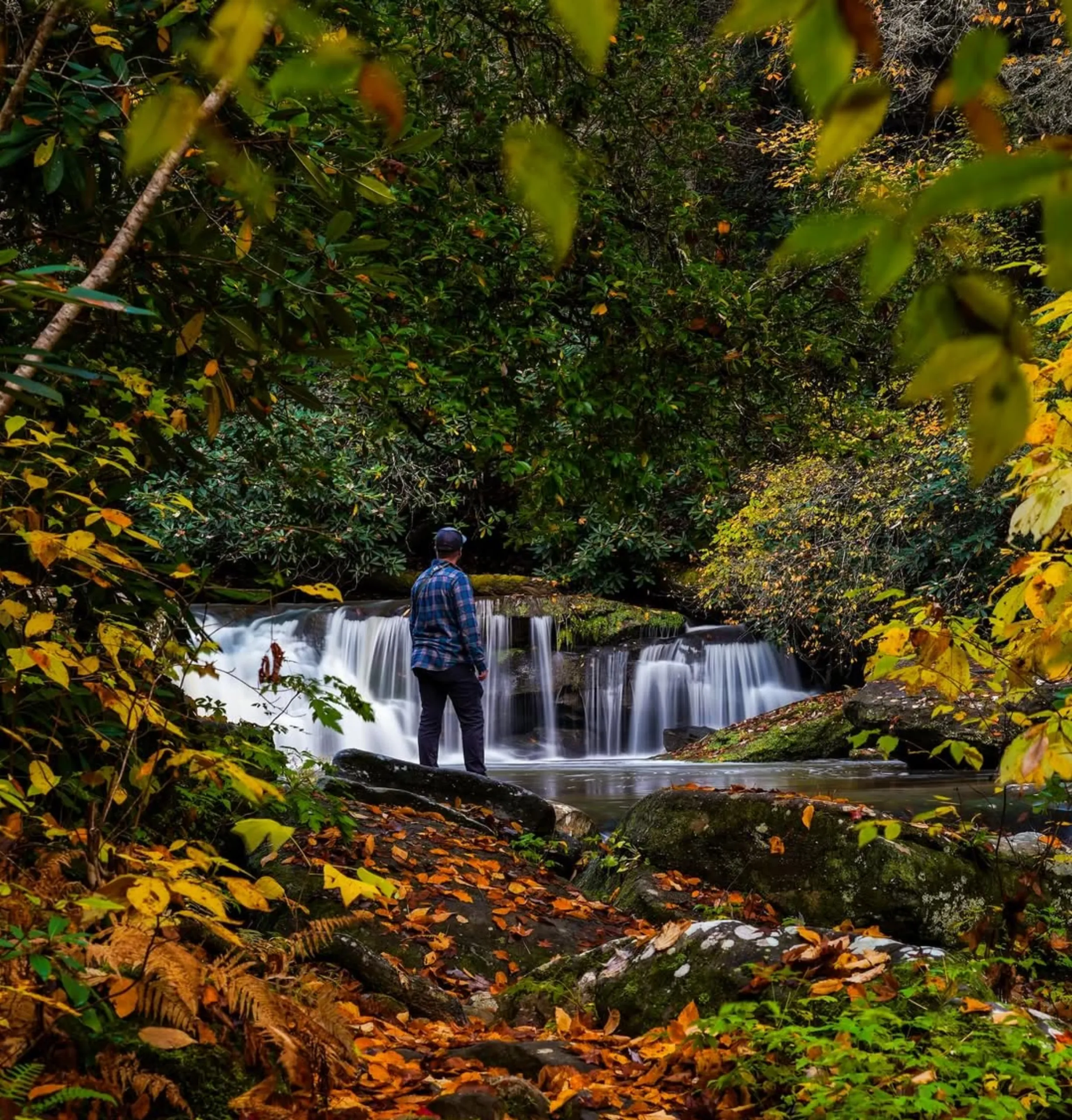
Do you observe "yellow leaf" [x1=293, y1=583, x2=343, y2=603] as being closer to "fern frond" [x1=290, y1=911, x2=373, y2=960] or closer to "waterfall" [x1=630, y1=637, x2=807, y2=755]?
"fern frond" [x1=290, y1=911, x2=373, y2=960]

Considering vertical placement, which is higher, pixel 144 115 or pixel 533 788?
pixel 144 115

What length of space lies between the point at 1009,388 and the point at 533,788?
12.7 m

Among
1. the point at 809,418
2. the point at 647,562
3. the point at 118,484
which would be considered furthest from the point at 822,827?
the point at 647,562

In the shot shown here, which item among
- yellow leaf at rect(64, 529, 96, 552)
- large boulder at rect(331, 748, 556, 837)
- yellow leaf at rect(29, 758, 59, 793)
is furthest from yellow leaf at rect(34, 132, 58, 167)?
large boulder at rect(331, 748, 556, 837)

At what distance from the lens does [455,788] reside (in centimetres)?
782

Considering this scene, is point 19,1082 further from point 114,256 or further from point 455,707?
point 455,707

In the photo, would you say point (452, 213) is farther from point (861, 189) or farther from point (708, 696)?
point (708, 696)

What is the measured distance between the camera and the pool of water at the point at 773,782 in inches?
387

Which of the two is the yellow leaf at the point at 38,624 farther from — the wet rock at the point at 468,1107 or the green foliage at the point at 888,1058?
the green foliage at the point at 888,1058

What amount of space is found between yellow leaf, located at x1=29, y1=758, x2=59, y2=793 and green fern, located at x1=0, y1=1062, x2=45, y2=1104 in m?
0.87

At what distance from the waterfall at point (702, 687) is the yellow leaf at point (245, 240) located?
1497 cm

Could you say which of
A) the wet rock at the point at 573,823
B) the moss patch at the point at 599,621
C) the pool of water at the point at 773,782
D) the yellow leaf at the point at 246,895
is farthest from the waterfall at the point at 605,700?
the yellow leaf at the point at 246,895

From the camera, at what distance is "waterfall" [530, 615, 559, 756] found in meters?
17.8

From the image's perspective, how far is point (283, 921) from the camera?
184 inches
